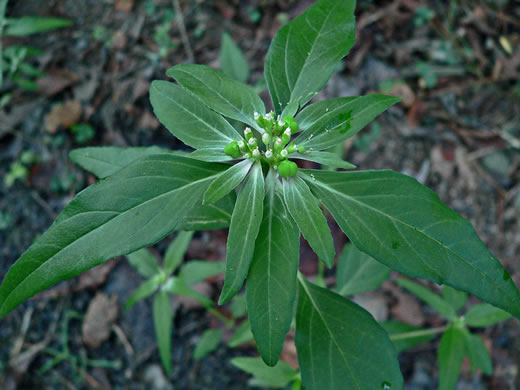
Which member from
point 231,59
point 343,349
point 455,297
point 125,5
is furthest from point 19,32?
point 455,297

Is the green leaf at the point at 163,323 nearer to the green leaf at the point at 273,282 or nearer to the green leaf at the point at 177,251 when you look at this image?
the green leaf at the point at 177,251

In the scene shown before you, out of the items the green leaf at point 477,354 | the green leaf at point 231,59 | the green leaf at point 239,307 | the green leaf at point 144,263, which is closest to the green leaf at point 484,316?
the green leaf at point 477,354

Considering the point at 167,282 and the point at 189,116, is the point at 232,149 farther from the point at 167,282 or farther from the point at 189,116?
the point at 167,282

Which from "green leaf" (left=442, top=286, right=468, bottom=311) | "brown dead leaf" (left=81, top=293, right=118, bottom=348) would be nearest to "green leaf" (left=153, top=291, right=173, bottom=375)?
"brown dead leaf" (left=81, top=293, right=118, bottom=348)

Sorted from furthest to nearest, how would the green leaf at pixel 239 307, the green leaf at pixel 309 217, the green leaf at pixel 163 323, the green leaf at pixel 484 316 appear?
the green leaf at pixel 239 307 → the green leaf at pixel 163 323 → the green leaf at pixel 484 316 → the green leaf at pixel 309 217

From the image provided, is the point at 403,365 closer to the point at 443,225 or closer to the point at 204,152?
the point at 443,225
